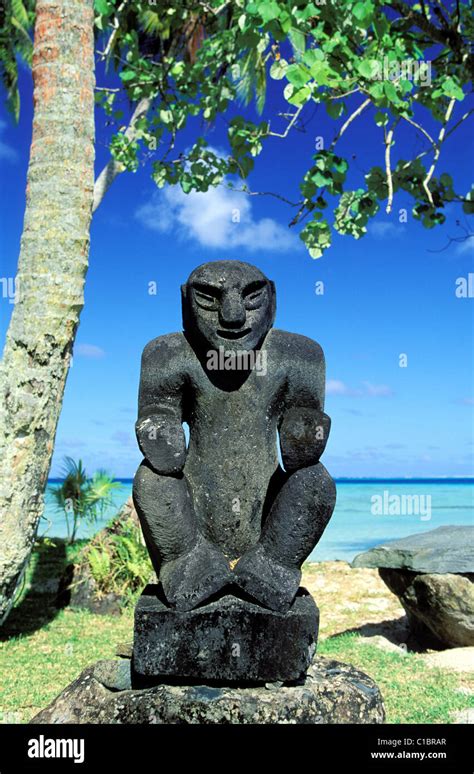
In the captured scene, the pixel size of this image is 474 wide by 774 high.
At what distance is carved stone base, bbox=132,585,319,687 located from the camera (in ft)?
9.29

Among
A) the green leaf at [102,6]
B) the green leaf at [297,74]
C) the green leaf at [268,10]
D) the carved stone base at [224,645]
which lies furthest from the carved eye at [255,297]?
the green leaf at [102,6]

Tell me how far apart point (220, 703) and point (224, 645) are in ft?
0.72

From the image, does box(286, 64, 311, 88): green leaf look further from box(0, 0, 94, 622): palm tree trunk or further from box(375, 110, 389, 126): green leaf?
box(0, 0, 94, 622): palm tree trunk

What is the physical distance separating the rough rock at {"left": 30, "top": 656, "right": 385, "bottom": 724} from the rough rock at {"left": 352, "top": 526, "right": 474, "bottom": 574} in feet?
9.07

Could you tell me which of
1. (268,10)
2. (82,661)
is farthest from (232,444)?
(82,661)

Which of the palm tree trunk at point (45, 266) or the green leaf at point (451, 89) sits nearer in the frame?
the green leaf at point (451, 89)

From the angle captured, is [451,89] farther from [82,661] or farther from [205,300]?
[82,661]

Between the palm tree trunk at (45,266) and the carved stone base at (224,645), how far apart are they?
2993mm

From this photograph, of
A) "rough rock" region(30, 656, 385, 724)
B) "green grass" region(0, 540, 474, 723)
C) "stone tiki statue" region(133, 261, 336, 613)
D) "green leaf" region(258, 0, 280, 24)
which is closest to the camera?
"rough rock" region(30, 656, 385, 724)

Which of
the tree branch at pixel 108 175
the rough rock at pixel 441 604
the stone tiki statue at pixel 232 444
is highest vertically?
the tree branch at pixel 108 175

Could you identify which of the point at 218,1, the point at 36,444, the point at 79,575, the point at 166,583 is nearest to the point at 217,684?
the point at 166,583

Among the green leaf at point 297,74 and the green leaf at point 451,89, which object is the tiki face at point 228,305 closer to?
the green leaf at point 297,74

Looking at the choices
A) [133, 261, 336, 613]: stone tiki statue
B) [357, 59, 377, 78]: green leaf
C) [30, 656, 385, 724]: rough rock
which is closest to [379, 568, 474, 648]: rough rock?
[30, 656, 385, 724]: rough rock

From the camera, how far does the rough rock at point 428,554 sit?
18.6 ft
